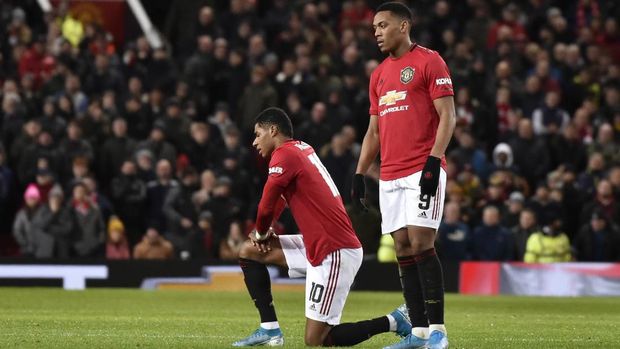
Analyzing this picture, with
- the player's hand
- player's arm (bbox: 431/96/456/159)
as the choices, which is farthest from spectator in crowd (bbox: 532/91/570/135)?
player's arm (bbox: 431/96/456/159)

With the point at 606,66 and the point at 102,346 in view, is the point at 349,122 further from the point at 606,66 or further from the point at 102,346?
the point at 102,346

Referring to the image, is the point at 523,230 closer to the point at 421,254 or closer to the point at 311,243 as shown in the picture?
the point at 311,243

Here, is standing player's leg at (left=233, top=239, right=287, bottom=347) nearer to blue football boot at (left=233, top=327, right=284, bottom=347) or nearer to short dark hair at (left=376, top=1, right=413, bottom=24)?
blue football boot at (left=233, top=327, right=284, bottom=347)

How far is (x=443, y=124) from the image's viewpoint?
373 inches

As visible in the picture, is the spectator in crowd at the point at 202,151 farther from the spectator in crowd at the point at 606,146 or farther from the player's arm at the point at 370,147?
the player's arm at the point at 370,147

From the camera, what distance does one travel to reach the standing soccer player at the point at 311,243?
9.96 meters

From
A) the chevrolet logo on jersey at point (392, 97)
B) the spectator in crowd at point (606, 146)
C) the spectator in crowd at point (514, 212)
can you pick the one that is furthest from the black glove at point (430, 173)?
the spectator in crowd at point (606, 146)

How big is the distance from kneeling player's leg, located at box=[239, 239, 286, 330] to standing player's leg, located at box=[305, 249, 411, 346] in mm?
403

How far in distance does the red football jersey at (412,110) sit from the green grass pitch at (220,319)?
160 centimetres

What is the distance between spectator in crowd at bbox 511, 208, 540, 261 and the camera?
2085 cm

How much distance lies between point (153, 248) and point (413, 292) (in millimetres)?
11566

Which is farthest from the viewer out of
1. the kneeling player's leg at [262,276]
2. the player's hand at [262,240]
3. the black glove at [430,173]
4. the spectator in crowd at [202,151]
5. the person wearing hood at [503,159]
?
the spectator in crowd at [202,151]

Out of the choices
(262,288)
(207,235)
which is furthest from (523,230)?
(262,288)

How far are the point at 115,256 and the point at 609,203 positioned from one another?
7.56 m
